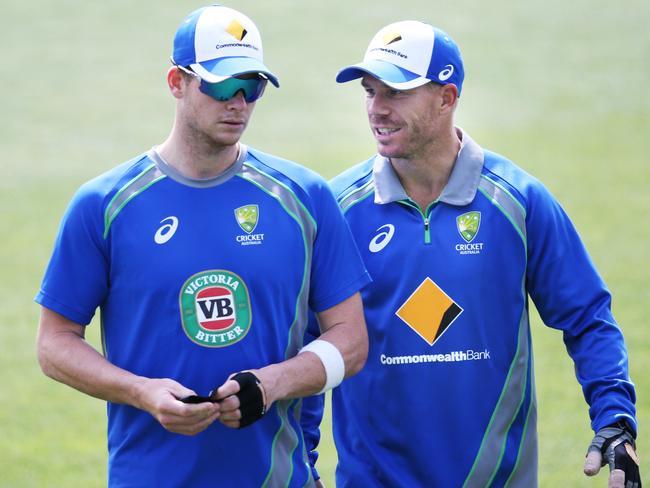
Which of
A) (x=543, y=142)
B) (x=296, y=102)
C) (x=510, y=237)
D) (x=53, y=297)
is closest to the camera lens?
(x=53, y=297)

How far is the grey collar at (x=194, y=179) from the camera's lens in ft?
13.3

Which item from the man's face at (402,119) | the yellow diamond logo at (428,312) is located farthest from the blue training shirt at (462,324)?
the man's face at (402,119)

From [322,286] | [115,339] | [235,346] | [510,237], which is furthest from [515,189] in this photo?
[115,339]

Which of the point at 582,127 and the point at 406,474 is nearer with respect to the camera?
the point at 406,474

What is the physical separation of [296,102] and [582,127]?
359 cm

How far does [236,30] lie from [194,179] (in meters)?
0.47

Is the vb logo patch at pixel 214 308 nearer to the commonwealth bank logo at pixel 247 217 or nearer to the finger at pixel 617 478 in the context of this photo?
the commonwealth bank logo at pixel 247 217

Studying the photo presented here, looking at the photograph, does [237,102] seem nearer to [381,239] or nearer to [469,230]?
[381,239]

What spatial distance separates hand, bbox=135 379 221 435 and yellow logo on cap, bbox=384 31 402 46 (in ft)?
4.86

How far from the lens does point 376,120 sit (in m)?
4.53

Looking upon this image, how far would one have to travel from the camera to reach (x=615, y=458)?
4.18m

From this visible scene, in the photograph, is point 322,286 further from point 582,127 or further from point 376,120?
point 582,127

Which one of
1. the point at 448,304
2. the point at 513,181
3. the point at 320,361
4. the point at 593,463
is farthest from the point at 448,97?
the point at 593,463

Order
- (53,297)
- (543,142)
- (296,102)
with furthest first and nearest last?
(296,102) < (543,142) < (53,297)
